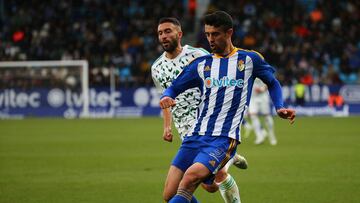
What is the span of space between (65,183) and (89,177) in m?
0.87

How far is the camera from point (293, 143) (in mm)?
19391

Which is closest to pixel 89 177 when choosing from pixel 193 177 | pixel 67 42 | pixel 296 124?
pixel 193 177

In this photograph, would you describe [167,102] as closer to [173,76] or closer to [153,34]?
[173,76]

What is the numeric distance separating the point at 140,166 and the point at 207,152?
778cm

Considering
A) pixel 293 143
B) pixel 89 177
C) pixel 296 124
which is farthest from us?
pixel 296 124

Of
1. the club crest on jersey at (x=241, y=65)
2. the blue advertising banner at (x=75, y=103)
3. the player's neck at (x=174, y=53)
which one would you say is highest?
the club crest on jersey at (x=241, y=65)

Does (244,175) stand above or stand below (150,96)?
above

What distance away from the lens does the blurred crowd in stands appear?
33.4 meters

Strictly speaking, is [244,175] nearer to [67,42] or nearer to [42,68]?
[42,68]

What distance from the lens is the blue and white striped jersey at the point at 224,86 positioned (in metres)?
6.85

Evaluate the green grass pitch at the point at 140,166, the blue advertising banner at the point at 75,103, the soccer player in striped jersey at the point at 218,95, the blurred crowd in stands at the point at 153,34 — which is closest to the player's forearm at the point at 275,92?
the soccer player in striped jersey at the point at 218,95

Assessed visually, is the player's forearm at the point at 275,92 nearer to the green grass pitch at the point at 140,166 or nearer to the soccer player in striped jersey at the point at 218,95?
the soccer player in striped jersey at the point at 218,95

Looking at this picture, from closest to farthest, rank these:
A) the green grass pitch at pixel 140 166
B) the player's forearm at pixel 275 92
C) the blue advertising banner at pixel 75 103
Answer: the player's forearm at pixel 275 92 → the green grass pitch at pixel 140 166 → the blue advertising banner at pixel 75 103

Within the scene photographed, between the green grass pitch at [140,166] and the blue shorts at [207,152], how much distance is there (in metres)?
2.86
